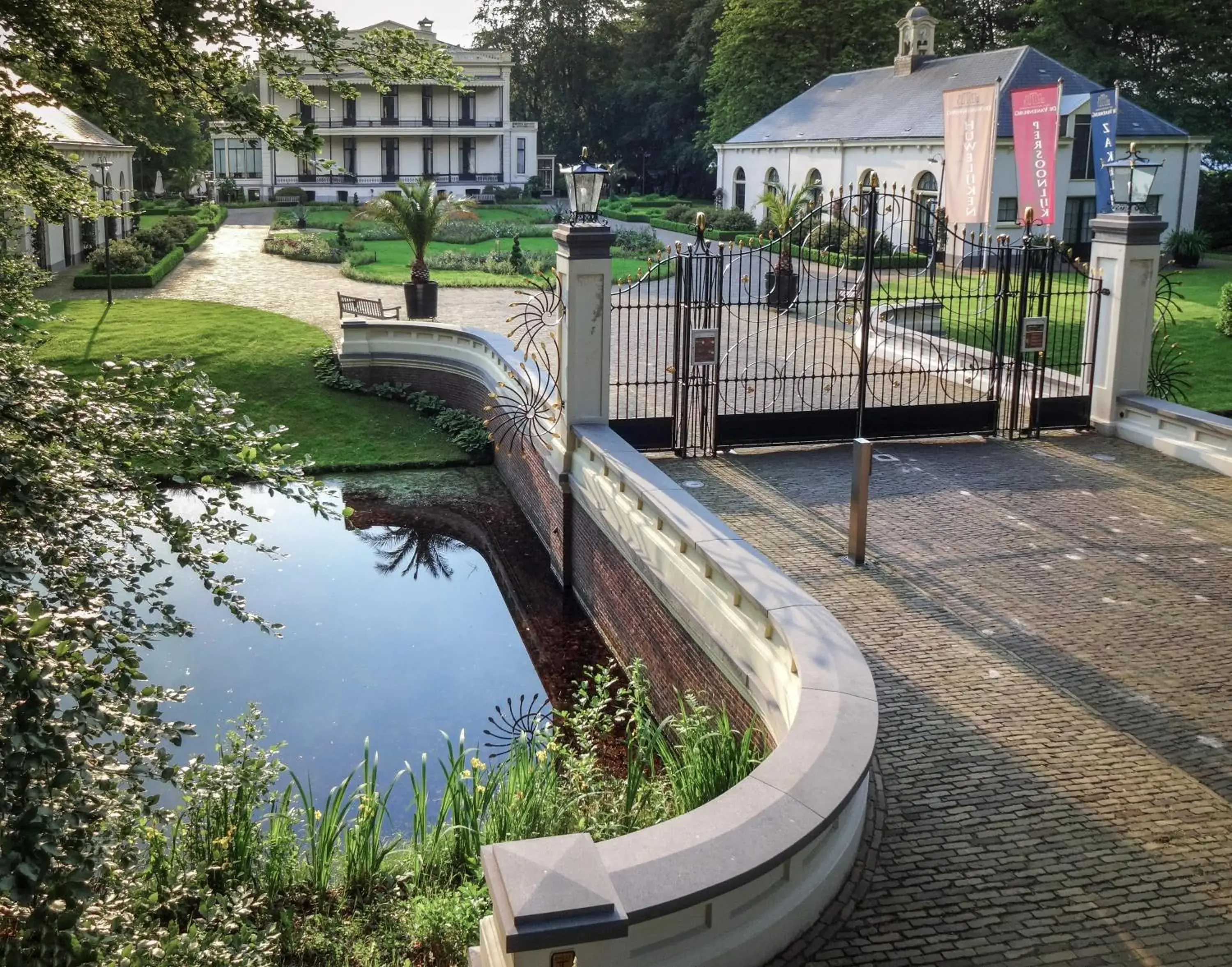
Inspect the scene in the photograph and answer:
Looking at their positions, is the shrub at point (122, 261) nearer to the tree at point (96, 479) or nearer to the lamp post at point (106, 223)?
the lamp post at point (106, 223)

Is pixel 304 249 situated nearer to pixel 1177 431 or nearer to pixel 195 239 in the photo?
pixel 195 239

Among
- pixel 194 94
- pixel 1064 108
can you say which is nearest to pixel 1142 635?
pixel 194 94

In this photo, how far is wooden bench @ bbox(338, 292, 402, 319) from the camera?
23.0 meters

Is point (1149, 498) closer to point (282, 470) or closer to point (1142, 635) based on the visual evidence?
point (1142, 635)

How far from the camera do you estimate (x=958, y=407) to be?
1467 centimetres

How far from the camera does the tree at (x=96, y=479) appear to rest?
331cm

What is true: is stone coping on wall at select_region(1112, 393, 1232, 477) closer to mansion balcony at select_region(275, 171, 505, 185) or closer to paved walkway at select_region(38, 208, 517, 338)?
paved walkway at select_region(38, 208, 517, 338)

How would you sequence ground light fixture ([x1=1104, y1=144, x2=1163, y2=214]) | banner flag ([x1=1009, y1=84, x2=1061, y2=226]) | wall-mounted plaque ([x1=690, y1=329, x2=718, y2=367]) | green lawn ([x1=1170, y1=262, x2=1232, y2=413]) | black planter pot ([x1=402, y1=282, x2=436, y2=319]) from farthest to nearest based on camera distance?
black planter pot ([x1=402, y1=282, x2=436, y2=319]) < green lawn ([x1=1170, y1=262, x2=1232, y2=413]) < banner flag ([x1=1009, y1=84, x2=1061, y2=226]) < ground light fixture ([x1=1104, y1=144, x2=1163, y2=214]) < wall-mounted plaque ([x1=690, y1=329, x2=718, y2=367])

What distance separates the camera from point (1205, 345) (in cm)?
2302

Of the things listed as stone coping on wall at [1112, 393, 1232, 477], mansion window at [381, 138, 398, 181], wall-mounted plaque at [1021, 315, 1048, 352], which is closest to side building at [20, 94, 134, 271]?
wall-mounted plaque at [1021, 315, 1048, 352]

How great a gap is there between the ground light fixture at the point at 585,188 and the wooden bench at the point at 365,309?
10.8 meters

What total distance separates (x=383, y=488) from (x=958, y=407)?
7.86m

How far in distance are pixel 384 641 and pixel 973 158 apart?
997 centimetres

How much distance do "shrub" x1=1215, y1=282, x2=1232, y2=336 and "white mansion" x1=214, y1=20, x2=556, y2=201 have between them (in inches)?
1931
